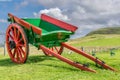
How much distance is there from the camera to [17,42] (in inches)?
698

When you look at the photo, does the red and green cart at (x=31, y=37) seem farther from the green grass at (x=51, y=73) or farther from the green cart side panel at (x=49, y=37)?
the green grass at (x=51, y=73)

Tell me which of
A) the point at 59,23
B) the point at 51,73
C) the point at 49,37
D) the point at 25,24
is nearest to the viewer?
the point at 51,73

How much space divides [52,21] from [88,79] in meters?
7.93

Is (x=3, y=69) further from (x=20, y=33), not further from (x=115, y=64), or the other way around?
(x=115, y=64)

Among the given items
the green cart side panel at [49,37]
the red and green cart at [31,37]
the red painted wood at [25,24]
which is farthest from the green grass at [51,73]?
the red painted wood at [25,24]

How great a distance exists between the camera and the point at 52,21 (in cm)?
1998

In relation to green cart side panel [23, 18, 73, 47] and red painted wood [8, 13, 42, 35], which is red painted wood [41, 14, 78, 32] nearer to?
green cart side panel [23, 18, 73, 47]

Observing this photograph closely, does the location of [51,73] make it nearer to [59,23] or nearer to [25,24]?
[25,24]

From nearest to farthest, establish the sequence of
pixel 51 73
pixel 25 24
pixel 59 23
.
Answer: pixel 51 73, pixel 25 24, pixel 59 23

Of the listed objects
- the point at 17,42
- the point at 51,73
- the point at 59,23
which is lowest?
the point at 51,73

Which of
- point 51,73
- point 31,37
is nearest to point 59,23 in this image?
point 31,37

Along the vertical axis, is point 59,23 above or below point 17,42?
above

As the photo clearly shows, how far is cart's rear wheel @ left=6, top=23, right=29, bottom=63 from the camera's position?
55.6 ft

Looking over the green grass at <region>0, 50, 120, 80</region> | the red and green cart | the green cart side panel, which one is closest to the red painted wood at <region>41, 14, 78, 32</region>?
the red and green cart
